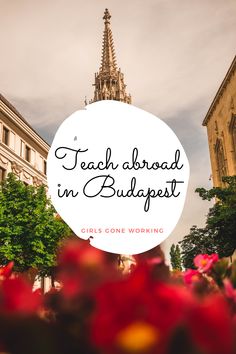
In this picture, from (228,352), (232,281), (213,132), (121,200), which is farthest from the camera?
(213,132)

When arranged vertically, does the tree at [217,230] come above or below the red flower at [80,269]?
above

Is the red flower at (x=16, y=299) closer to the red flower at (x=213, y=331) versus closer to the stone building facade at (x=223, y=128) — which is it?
the red flower at (x=213, y=331)

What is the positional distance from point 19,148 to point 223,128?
64.8 ft

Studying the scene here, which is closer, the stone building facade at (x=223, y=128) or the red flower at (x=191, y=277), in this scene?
the red flower at (x=191, y=277)

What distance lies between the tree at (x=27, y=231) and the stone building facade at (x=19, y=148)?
6.24 m

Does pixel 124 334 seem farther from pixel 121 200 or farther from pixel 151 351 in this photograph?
pixel 121 200

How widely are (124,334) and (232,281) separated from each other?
0.88m

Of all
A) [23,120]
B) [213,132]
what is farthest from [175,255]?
[23,120]

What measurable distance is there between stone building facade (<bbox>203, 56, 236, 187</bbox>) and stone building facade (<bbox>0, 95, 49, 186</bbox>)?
18.0 m

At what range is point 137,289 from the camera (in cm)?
63

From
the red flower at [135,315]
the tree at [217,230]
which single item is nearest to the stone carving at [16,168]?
the tree at [217,230]
